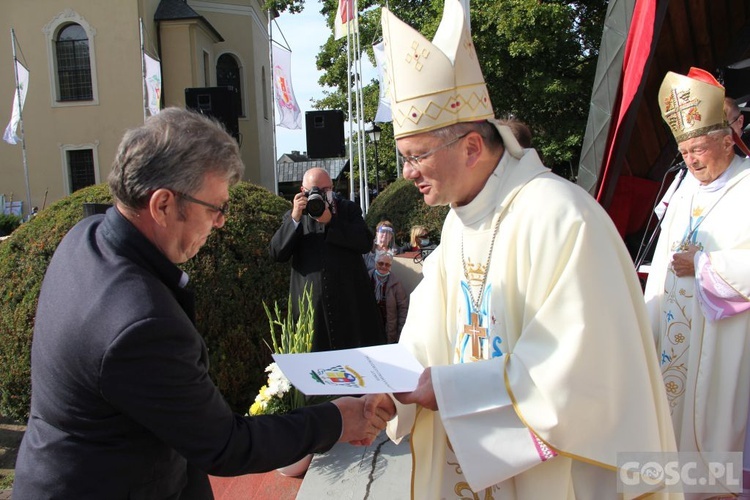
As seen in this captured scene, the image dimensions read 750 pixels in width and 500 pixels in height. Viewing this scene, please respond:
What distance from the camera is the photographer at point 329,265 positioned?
4336 millimetres

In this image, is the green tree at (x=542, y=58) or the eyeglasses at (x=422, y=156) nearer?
the eyeglasses at (x=422, y=156)

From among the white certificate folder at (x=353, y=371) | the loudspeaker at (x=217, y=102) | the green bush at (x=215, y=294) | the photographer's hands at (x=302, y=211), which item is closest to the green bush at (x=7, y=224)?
the loudspeaker at (x=217, y=102)

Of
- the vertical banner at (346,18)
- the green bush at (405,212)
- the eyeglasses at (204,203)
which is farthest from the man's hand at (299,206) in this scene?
the vertical banner at (346,18)

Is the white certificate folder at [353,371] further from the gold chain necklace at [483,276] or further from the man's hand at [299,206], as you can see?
the man's hand at [299,206]

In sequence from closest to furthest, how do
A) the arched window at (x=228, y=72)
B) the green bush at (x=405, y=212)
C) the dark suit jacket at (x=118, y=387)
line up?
1. the dark suit jacket at (x=118, y=387)
2. the green bush at (x=405, y=212)
3. the arched window at (x=228, y=72)

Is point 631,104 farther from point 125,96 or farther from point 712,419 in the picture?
point 125,96

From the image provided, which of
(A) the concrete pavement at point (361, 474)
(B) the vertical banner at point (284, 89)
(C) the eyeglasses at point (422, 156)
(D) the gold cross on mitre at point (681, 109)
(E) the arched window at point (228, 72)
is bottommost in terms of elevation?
(A) the concrete pavement at point (361, 474)

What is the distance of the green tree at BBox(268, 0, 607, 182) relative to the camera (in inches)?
651

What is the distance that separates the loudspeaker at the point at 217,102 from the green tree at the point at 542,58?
31.0 feet

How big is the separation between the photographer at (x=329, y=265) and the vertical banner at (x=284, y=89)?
36.5ft

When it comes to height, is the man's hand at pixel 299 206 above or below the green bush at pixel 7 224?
above

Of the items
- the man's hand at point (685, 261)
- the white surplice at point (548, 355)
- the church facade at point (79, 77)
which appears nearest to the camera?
the white surplice at point (548, 355)

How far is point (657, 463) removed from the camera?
1.73m

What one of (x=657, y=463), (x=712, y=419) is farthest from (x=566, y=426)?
(x=712, y=419)
